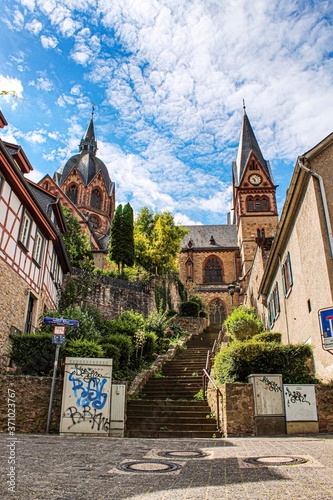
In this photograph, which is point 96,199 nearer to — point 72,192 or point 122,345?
point 72,192

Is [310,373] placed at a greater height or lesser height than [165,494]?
greater

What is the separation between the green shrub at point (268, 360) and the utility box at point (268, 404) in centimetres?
83

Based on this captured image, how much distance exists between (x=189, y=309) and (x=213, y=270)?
17.9 meters

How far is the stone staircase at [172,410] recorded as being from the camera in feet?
36.2

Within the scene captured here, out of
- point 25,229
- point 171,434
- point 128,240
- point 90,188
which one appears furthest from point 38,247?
point 90,188

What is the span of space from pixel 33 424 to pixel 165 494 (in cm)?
778

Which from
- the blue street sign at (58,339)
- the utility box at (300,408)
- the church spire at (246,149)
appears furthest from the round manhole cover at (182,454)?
the church spire at (246,149)

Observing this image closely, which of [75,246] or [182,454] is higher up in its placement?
[75,246]

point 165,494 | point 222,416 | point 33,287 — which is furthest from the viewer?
point 33,287

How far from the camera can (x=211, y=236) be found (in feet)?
181

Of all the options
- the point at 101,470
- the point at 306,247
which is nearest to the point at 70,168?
the point at 306,247

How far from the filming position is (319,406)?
10172 mm

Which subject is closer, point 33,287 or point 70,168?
point 33,287

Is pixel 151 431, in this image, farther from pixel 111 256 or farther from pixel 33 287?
pixel 111 256
